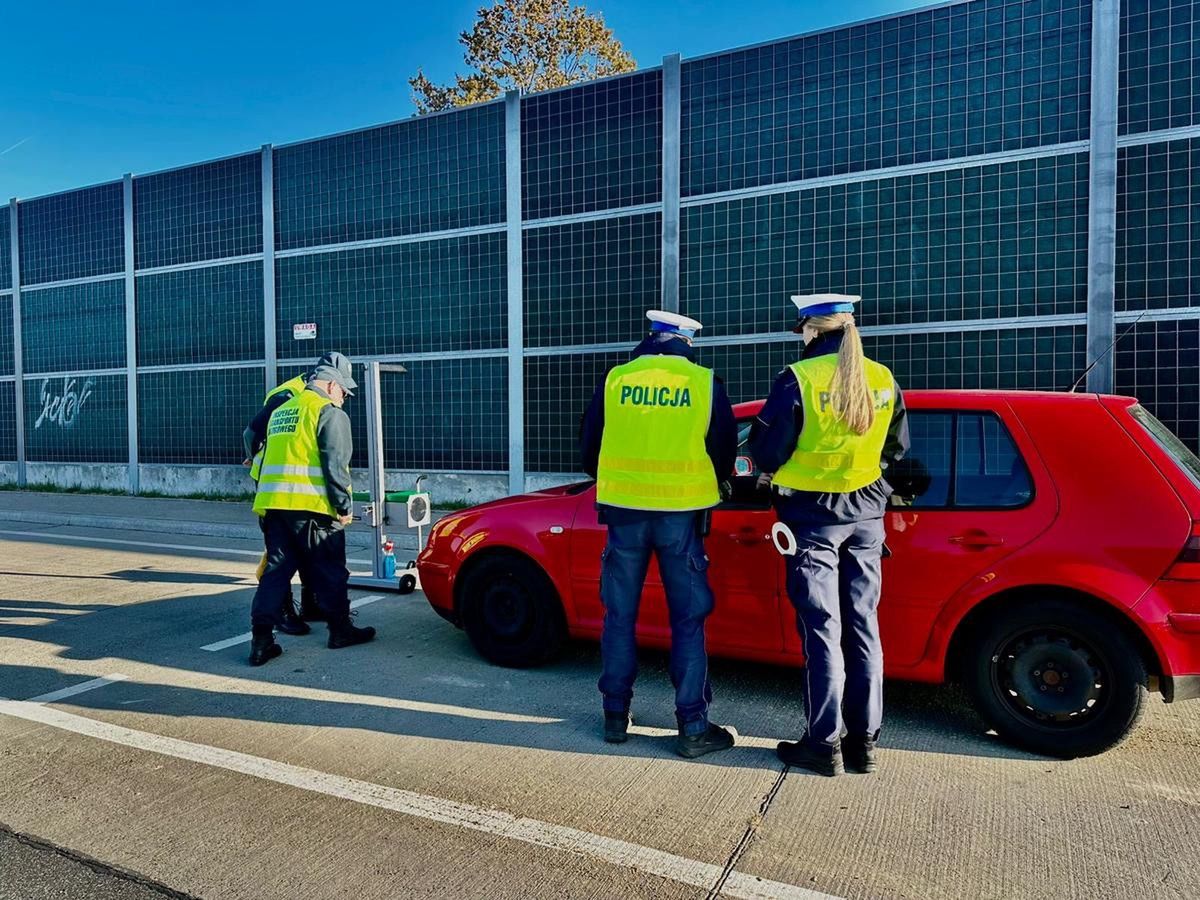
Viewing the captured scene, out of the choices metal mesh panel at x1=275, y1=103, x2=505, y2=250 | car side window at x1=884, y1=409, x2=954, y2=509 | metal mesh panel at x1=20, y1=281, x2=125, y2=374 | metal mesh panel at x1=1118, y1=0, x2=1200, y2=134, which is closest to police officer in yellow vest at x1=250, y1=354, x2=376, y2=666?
car side window at x1=884, y1=409, x2=954, y2=509

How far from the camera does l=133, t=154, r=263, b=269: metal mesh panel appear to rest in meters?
15.0

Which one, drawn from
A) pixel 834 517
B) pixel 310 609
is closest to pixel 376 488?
pixel 310 609

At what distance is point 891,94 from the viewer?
1007 cm

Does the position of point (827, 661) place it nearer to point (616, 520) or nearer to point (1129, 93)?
point (616, 520)

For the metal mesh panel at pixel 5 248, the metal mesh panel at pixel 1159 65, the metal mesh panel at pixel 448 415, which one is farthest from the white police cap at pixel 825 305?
the metal mesh panel at pixel 5 248

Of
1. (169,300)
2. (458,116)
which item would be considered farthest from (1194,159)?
(169,300)

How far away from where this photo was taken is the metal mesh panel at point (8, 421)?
18.3 m

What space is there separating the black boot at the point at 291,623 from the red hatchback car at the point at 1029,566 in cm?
324

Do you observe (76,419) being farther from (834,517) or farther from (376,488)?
(834,517)

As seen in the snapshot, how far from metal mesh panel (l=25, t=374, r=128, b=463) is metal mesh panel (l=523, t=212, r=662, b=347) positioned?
32.0ft

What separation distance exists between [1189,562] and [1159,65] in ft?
26.4

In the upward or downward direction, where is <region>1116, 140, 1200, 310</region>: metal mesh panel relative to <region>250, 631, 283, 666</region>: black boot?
upward

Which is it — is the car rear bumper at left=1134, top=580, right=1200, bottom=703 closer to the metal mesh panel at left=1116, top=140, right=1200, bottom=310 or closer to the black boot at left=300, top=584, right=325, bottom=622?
the black boot at left=300, top=584, right=325, bottom=622

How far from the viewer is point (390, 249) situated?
44.8 ft
